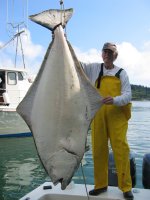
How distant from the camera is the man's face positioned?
4.32 m

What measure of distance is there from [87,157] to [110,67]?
26.6 ft

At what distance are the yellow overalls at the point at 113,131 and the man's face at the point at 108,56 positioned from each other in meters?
0.21

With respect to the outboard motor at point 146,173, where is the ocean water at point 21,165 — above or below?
below

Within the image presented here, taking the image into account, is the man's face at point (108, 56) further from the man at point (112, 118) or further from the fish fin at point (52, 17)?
the fish fin at point (52, 17)

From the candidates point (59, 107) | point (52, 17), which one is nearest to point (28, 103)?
point (59, 107)

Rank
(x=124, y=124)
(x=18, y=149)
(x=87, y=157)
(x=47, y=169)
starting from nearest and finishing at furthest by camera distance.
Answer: (x=47, y=169) → (x=124, y=124) → (x=87, y=157) → (x=18, y=149)

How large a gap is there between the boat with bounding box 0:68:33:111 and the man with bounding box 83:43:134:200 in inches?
515

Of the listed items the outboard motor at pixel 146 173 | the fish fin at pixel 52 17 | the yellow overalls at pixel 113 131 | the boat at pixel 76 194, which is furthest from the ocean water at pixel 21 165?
the fish fin at pixel 52 17

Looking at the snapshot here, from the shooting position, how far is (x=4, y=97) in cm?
1712

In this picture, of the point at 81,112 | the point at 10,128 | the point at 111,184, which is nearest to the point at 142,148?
the point at 10,128

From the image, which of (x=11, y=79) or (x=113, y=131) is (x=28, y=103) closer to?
(x=113, y=131)

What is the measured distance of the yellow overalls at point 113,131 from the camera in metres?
4.30

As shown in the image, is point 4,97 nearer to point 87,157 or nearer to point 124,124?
point 87,157

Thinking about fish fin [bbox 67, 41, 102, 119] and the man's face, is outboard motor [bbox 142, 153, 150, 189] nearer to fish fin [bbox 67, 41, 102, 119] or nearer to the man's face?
the man's face
